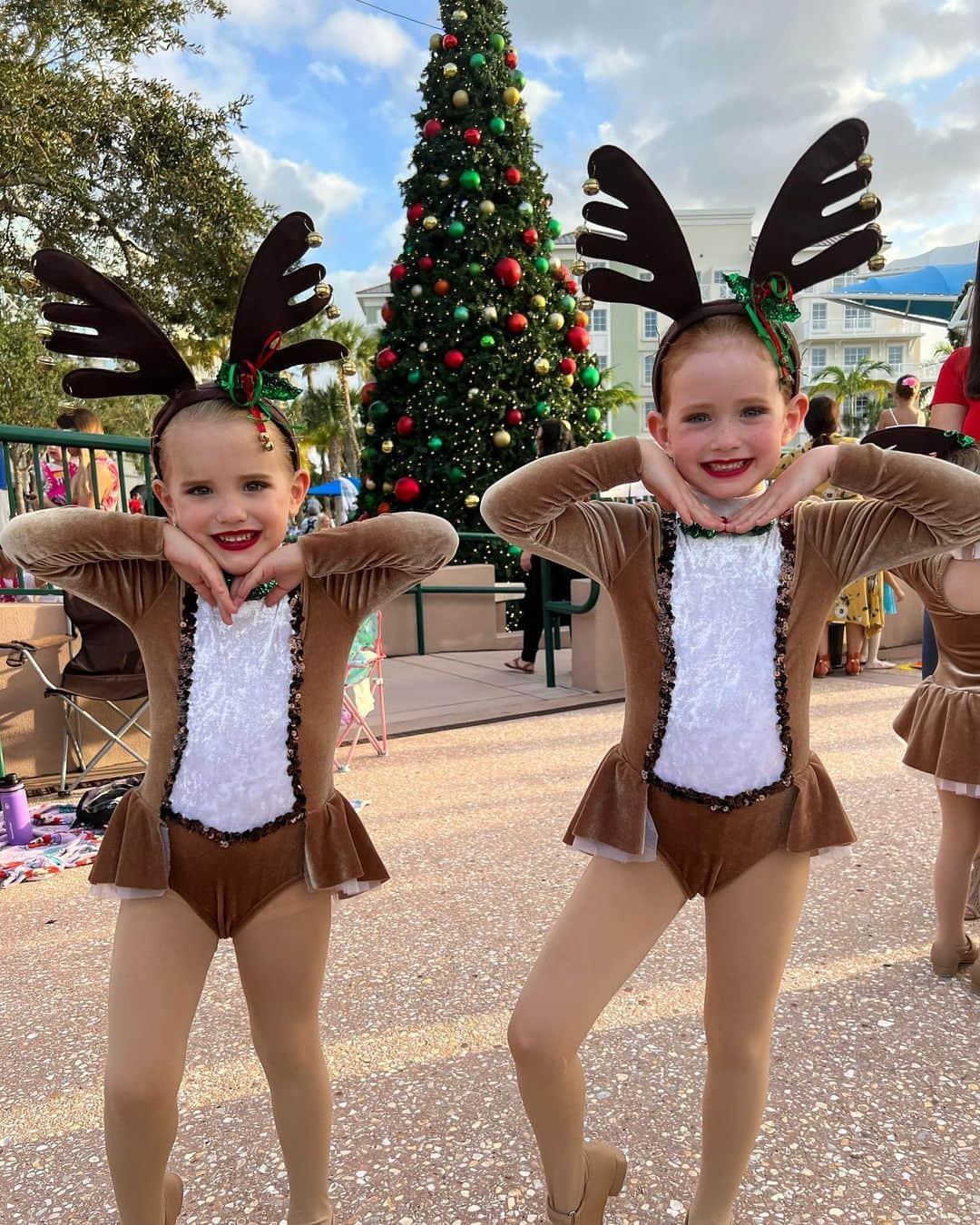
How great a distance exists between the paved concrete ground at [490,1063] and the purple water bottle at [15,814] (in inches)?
18.2

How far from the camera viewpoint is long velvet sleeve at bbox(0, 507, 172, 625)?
5.23 feet

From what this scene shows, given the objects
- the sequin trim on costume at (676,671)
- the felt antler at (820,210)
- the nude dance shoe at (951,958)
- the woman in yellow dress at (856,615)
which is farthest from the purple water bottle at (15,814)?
the woman in yellow dress at (856,615)

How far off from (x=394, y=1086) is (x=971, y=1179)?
130cm

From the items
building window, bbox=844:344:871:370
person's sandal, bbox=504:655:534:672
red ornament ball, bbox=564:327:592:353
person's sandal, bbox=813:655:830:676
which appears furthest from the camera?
building window, bbox=844:344:871:370

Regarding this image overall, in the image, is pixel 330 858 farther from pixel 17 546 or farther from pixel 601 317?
pixel 601 317

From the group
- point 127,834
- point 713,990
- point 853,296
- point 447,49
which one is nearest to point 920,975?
point 713,990

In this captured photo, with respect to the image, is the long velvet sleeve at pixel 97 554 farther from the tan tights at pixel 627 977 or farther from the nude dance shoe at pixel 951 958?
the nude dance shoe at pixel 951 958

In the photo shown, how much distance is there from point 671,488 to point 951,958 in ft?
6.44

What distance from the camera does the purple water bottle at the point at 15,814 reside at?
4014mm

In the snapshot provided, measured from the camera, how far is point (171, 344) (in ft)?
5.62

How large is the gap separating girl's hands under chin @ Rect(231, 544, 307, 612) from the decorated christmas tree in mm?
7302

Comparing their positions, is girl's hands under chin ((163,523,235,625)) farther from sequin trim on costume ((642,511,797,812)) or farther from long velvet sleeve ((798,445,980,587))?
long velvet sleeve ((798,445,980,587))

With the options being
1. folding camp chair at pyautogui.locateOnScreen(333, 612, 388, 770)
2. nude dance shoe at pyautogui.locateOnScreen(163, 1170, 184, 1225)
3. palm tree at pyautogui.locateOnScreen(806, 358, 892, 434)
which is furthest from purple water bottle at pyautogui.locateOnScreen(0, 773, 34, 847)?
palm tree at pyautogui.locateOnScreen(806, 358, 892, 434)

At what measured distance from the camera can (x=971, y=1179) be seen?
5.98 ft
